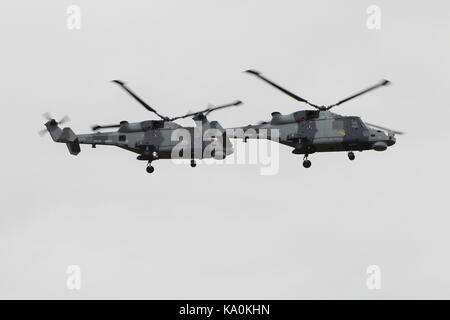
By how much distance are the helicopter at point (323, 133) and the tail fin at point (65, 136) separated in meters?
16.5

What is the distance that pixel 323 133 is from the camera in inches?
5079

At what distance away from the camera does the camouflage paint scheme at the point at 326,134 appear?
129 m

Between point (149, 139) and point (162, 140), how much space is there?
1200mm

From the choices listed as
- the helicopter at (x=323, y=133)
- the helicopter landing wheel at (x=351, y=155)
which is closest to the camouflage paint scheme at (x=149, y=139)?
the helicopter at (x=323, y=133)

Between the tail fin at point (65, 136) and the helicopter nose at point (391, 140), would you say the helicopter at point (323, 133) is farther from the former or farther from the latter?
the tail fin at point (65, 136)

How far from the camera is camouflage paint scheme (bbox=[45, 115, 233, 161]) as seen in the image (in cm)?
13438

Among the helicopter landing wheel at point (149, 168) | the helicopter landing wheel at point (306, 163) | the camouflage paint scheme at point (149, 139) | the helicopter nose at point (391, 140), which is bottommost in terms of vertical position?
the helicopter landing wheel at point (306, 163)

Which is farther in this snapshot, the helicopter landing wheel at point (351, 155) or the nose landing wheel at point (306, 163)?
the nose landing wheel at point (306, 163)

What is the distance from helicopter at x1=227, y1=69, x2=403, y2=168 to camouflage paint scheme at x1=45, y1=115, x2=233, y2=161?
228 inches

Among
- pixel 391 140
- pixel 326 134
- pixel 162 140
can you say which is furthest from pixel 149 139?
pixel 391 140

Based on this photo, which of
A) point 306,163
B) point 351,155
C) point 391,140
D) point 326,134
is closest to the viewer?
point 391,140

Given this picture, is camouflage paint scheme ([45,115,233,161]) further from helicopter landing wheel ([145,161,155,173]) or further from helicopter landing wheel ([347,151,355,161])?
helicopter landing wheel ([347,151,355,161])

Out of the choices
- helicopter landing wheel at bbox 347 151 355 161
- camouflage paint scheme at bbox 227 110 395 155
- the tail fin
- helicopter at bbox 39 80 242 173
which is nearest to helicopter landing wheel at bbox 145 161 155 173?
helicopter at bbox 39 80 242 173

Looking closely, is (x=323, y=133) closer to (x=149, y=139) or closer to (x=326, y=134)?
(x=326, y=134)
